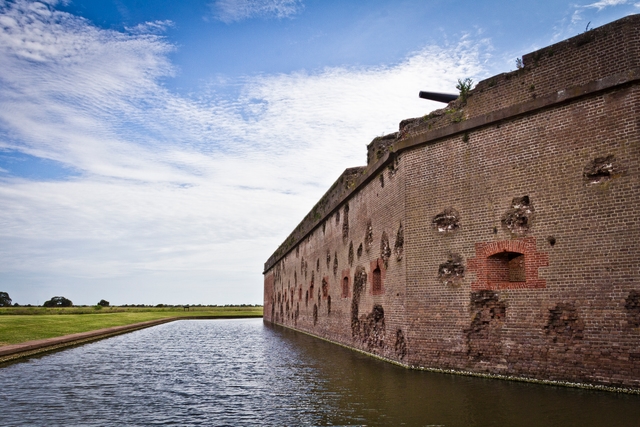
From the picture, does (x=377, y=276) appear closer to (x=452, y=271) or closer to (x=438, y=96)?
(x=452, y=271)

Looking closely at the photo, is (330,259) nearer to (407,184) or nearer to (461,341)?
(407,184)

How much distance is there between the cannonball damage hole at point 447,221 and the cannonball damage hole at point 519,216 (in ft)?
3.75

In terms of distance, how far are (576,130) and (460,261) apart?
3413 mm

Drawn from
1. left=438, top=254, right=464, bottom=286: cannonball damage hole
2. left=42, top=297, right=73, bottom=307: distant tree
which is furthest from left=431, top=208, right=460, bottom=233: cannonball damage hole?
left=42, top=297, right=73, bottom=307: distant tree

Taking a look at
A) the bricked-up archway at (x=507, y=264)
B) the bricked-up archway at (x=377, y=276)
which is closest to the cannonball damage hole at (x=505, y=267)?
the bricked-up archway at (x=507, y=264)

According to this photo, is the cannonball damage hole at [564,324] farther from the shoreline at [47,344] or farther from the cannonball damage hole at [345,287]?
the shoreline at [47,344]

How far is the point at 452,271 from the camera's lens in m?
11.0

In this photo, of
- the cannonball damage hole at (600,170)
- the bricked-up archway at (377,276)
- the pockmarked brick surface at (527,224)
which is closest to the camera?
the pockmarked brick surface at (527,224)

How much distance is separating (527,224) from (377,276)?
5620 mm

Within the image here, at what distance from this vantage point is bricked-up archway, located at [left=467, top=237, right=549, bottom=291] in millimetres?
9672

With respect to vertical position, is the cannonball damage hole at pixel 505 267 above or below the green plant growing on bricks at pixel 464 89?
below

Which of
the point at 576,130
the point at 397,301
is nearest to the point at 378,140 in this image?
the point at 397,301

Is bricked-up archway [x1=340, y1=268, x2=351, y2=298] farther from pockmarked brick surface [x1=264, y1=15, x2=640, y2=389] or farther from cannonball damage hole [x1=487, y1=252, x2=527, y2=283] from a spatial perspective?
cannonball damage hole [x1=487, y1=252, x2=527, y2=283]

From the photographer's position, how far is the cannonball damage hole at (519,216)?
9.84 m
